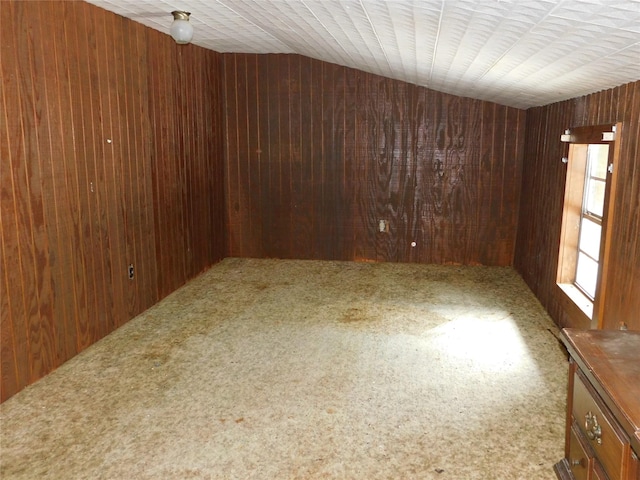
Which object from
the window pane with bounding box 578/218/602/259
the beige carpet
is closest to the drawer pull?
the beige carpet

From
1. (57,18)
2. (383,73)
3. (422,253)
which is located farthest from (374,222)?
(57,18)

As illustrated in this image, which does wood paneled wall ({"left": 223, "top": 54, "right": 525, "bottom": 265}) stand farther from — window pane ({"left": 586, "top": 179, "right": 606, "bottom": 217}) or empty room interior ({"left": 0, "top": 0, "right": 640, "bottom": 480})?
window pane ({"left": 586, "top": 179, "right": 606, "bottom": 217})

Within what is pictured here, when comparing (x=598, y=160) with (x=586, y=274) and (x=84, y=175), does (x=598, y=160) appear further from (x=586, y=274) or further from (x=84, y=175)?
(x=84, y=175)

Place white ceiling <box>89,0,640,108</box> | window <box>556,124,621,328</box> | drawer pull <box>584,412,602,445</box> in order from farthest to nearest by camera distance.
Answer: window <box>556,124,621,328</box>, white ceiling <box>89,0,640,108</box>, drawer pull <box>584,412,602,445</box>

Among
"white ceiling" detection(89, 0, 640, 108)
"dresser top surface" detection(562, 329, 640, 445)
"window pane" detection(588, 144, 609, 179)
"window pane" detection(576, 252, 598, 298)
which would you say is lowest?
"window pane" detection(576, 252, 598, 298)

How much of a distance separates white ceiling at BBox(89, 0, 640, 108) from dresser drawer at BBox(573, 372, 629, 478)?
1043 mm

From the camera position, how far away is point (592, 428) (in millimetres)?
1459

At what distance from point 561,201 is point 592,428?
251 cm

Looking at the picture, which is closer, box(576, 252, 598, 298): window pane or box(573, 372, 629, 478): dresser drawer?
box(573, 372, 629, 478): dresser drawer

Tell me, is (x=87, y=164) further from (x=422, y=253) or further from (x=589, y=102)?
(x=422, y=253)

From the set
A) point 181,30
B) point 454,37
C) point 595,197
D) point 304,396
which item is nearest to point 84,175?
point 181,30

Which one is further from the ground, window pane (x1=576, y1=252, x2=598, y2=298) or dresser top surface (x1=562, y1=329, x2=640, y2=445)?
dresser top surface (x1=562, y1=329, x2=640, y2=445)

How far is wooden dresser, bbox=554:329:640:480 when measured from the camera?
49.2 inches

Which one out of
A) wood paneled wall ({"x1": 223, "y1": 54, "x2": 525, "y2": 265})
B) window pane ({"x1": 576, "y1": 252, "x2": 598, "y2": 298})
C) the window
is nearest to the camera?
the window
